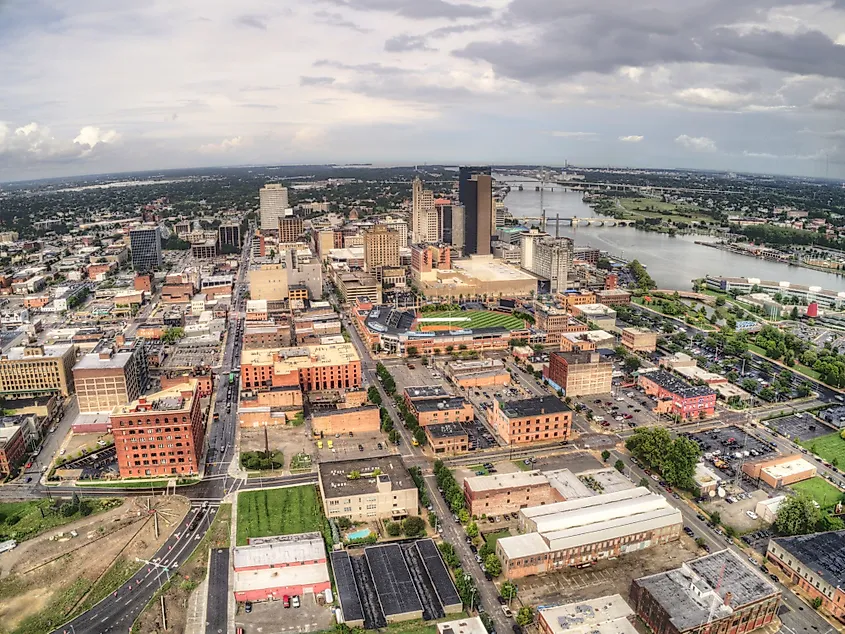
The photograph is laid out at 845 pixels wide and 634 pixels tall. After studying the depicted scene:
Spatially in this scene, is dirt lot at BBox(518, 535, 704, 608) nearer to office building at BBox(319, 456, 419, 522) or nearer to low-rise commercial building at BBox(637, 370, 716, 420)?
office building at BBox(319, 456, 419, 522)

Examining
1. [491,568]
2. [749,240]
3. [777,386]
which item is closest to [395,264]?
[777,386]

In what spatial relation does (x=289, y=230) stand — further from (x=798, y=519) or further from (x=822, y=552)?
Result: (x=822, y=552)

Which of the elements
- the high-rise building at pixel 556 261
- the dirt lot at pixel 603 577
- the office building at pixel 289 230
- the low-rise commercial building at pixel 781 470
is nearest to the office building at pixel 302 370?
the dirt lot at pixel 603 577

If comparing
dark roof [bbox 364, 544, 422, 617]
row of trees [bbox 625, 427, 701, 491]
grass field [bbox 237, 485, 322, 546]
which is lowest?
dark roof [bbox 364, 544, 422, 617]

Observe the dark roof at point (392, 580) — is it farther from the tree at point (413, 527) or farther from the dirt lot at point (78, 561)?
the dirt lot at point (78, 561)

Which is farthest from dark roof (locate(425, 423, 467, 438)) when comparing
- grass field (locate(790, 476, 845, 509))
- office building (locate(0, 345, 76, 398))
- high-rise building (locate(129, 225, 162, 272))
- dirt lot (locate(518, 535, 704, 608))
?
high-rise building (locate(129, 225, 162, 272))
